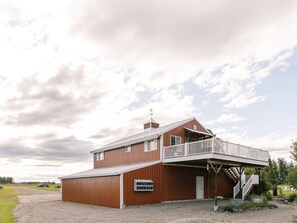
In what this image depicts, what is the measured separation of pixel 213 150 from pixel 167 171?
5.58 m

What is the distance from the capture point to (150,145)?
25609 mm

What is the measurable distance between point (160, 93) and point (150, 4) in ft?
32.2

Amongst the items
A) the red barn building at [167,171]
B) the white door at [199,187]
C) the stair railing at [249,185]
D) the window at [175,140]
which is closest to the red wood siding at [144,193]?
the red barn building at [167,171]

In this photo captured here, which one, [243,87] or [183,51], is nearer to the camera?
[183,51]

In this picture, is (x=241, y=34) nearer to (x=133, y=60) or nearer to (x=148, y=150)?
(x=133, y=60)

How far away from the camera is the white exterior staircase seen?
26.9 metres

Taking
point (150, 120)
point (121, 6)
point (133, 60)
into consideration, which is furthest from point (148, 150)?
point (121, 6)

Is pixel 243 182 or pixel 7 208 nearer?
pixel 7 208

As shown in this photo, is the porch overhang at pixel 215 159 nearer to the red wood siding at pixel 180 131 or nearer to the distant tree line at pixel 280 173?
the red wood siding at pixel 180 131

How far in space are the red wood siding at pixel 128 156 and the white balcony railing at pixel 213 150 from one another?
1.54 meters

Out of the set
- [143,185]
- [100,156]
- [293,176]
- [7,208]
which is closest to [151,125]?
[100,156]

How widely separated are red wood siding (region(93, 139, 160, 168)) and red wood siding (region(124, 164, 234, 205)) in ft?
5.23

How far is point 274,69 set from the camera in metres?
20.2

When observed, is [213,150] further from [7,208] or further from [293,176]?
[293,176]
